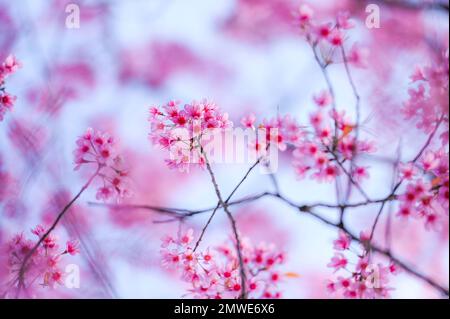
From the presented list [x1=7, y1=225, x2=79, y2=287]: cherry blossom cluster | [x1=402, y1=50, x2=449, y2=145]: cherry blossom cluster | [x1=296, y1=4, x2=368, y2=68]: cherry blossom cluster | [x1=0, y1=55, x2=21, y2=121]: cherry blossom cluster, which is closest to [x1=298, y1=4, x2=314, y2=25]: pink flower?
[x1=296, y1=4, x2=368, y2=68]: cherry blossom cluster

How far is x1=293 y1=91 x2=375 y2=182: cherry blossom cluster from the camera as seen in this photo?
2.08 metres

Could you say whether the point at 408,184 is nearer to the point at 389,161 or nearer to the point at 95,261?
the point at 389,161

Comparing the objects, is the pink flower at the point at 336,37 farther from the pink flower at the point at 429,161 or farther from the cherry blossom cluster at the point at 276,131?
the pink flower at the point at 429,161

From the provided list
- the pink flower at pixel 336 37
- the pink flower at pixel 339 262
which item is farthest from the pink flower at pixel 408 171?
the pink flower at pixel 336 37

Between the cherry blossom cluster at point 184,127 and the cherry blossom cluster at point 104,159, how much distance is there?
0.63 ft

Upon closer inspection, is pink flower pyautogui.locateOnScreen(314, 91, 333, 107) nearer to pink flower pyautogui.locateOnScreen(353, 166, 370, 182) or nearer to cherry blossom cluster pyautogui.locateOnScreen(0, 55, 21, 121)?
pink flower pyautogui.locateOnScreen(353, 166, 370, 182)

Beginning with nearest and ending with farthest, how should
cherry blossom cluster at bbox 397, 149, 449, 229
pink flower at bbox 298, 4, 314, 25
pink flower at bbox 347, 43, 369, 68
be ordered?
1. cherry blossom cluster at bbox 397, 149, 449, 229
2. pink flower at bbox 298, 4, 314, 25
3. pink flower at bbox 347, 43, 369, 68

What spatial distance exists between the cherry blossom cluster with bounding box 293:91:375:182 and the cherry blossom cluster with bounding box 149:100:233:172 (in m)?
0.37

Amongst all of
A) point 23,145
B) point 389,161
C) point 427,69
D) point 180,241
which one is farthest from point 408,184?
point 23,145

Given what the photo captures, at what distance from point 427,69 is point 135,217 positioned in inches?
70.2

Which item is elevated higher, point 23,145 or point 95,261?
point 23,145
